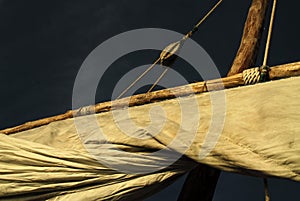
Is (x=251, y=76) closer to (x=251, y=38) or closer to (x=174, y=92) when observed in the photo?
(x=174, y=92)

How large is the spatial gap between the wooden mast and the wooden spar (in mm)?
664

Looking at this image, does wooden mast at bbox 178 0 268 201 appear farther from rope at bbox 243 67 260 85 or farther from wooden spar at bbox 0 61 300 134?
rope at bbox 243 67 260 85

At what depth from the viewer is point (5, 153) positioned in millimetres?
5133

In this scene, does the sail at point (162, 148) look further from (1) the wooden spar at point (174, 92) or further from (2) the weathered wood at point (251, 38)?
(2) the weathered wood at point (251, 38)

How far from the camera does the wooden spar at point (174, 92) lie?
4965 mm

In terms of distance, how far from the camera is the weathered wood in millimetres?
6586

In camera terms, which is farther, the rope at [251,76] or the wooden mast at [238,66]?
the wooden mast at [238,66]

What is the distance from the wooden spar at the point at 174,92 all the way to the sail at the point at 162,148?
0.32 ft

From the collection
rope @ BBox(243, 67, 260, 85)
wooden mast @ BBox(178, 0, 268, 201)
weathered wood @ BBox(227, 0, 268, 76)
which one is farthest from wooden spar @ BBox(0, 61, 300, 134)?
weathered wood @ BBox(227, 0, 268, 76)

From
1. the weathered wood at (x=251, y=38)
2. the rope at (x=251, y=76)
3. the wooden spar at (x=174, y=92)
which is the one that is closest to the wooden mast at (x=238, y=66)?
the weathered wood at (x=251, y=38)

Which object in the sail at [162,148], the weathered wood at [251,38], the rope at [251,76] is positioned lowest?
the sail at [162,148]

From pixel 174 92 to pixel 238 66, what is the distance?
1.30 metres

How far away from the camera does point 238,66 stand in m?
6.58

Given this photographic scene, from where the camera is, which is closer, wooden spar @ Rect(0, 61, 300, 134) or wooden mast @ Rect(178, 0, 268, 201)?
wooden spar @ Rect(0, 61, 300, 134)
